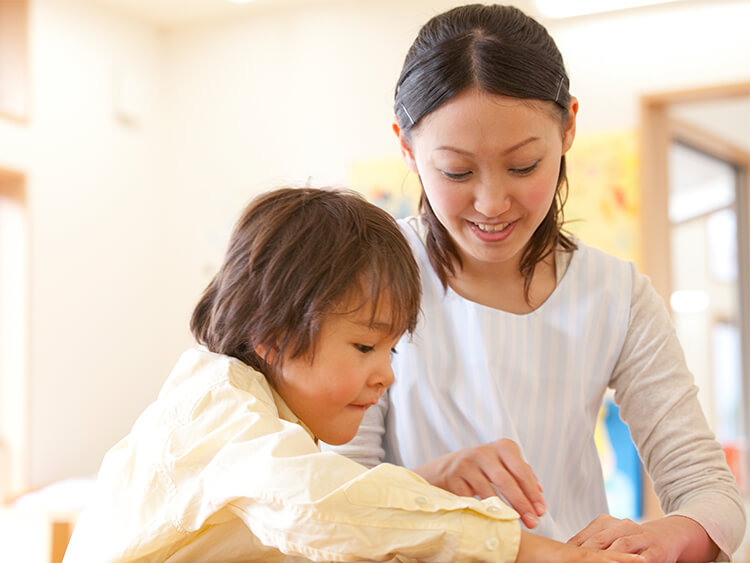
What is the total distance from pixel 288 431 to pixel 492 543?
0.21m

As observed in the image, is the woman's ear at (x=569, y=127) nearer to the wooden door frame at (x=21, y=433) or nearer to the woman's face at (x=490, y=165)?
the woman's face at (x=490, y=165)

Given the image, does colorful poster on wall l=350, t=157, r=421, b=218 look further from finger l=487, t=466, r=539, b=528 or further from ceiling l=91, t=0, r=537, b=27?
finger l=487, t=466, r=539, b=528

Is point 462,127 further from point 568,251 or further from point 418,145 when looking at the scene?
point 568,251

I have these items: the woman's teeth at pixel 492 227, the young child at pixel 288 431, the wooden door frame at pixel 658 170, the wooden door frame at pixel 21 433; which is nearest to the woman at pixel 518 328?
the woman's teeth at pixel 492 227

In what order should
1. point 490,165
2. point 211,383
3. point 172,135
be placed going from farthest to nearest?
point 172,135 < point 490,165 < point 211,383

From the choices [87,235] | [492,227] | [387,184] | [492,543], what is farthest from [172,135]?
[492,543]

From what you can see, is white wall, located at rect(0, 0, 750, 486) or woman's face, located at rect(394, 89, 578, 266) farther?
white wall, located at rect(0, 0, 750, 486)

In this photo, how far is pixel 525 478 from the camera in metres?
1.00

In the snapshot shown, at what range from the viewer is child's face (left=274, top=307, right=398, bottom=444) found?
95cm

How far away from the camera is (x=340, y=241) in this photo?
0.96 metres

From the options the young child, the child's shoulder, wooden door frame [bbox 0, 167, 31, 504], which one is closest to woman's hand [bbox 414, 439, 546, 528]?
the young child

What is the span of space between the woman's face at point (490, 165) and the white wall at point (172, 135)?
297cm

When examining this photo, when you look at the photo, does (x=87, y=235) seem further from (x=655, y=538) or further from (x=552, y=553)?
(x=552, y=553)

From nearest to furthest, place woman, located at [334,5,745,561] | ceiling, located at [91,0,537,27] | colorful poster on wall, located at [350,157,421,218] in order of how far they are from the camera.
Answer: woman, located at [334,5,745,561] → colorful poster on wall, located at [350,157,421,218] → ceiling, located at [91,0,537,27]
